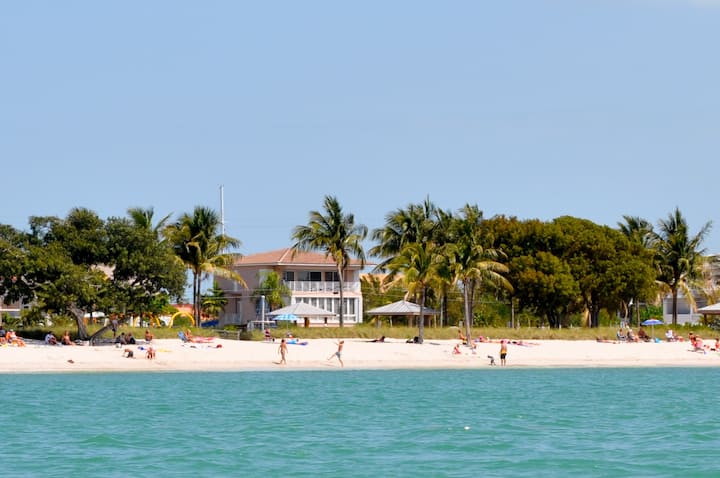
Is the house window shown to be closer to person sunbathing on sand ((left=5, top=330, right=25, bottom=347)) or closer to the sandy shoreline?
the sandy shoreline

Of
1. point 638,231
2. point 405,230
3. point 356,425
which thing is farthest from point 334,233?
point 356,425

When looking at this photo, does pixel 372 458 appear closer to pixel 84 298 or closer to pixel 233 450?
pixel 233 450

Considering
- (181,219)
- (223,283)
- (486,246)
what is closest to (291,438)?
(181,219)

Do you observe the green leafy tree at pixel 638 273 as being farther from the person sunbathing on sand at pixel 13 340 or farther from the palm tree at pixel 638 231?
the person sunbathing on sand at pixel 13 340

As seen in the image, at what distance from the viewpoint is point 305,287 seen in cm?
8881

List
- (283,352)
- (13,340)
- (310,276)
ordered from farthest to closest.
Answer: (310,276) < (13,340) < (283,352)

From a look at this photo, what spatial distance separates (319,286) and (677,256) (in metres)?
27.4

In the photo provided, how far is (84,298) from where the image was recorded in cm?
5712

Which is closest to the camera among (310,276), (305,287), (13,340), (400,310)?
(13,340)

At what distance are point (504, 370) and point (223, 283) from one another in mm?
38329

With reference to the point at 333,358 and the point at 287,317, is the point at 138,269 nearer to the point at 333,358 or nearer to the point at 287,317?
the point at 333,358

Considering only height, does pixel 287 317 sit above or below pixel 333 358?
above

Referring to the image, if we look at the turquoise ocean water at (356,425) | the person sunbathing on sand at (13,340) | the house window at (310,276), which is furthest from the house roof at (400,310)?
the person sunbathing on sand at (13,340)

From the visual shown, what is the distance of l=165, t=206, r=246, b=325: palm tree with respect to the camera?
238 feet
